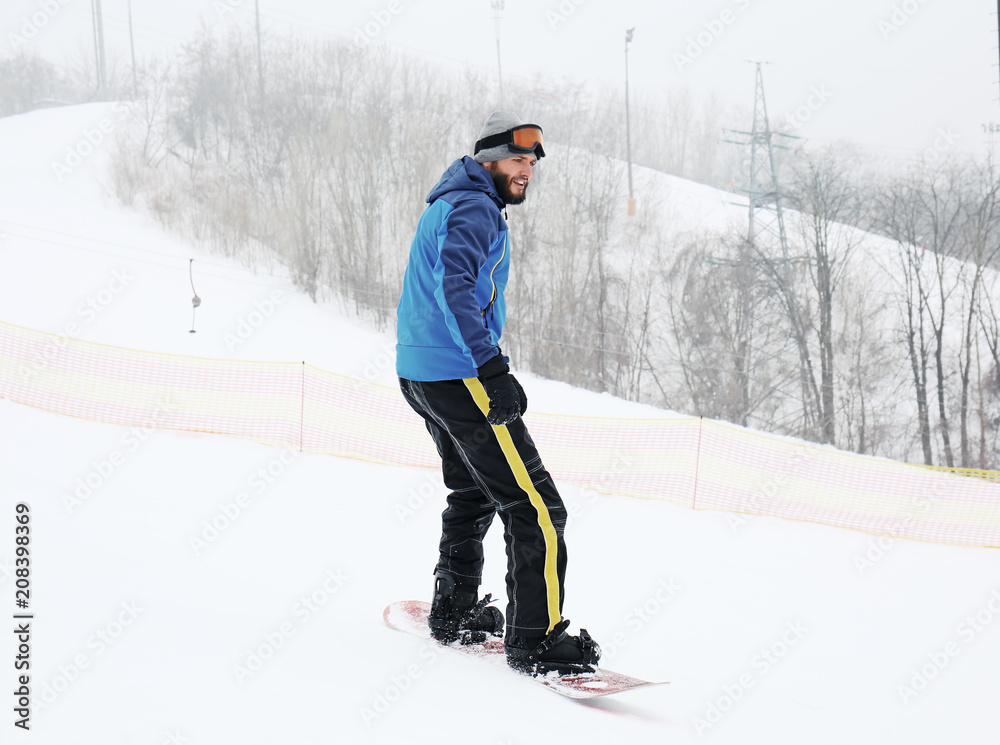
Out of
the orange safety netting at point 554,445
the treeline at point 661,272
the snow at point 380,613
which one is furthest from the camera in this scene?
the treeline at point 661,272

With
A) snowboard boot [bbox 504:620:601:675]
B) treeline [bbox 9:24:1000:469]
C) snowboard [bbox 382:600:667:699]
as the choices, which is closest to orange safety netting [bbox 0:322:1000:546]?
snowboard [bbox 382:600:667:699]

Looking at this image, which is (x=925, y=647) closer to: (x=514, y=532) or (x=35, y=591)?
(x=514, y=532)

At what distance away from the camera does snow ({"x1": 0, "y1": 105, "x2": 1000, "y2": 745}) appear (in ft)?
6.01

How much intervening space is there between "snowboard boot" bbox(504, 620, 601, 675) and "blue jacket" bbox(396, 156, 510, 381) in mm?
914

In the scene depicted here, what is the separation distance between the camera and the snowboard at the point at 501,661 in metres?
2.21

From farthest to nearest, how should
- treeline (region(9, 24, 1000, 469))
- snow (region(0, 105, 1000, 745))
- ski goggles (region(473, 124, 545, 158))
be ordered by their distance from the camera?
treeline (region(9, 24, 1000, 469)) → ski goggles (region(473, 124, 545, 158)) → snow (region(0, 105, 1000, 745))

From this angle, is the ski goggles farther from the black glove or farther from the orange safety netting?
the orange safety netting

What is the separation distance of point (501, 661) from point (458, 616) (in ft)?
0.82

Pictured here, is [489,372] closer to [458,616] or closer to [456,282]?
[456,282]

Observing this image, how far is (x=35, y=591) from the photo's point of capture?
2262 mm

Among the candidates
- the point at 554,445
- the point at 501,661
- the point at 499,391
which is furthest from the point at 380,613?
the point at 554,445

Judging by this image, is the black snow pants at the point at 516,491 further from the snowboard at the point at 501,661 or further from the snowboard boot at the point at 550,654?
the snowboard at the point at 501,661

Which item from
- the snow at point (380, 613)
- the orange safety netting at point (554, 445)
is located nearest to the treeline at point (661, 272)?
the orange safety netting at point (554, 445)

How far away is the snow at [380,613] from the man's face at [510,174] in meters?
1.61
